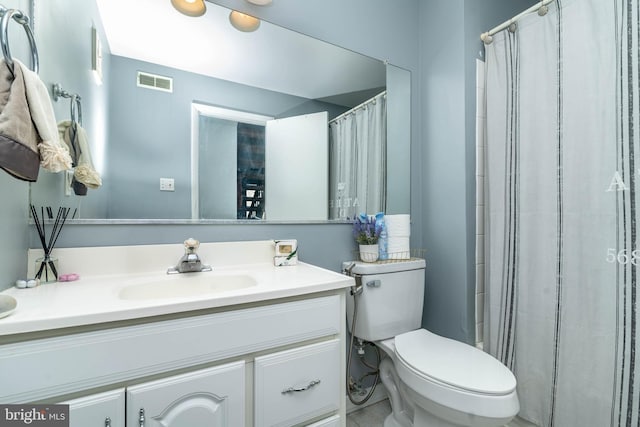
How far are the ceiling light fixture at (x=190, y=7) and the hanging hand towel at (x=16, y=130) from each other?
0.71m

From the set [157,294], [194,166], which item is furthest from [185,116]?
[157,294]

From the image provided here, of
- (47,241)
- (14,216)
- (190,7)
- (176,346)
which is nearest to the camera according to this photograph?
(176,346)

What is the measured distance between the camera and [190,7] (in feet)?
3.76

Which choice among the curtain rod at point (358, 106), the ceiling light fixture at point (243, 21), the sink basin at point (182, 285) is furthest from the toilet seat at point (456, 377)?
the ceiling light fixture at point (243, 21)

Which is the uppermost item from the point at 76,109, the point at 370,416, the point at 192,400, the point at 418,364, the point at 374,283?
the point at 76,109

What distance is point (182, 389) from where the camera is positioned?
698 mm

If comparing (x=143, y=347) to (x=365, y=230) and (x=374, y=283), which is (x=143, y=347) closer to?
(x=374, y=283)

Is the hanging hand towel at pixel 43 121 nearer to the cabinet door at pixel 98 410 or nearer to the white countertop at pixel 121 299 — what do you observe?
the white countertop at pixel 121 299

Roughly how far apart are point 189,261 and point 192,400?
18.3 inches

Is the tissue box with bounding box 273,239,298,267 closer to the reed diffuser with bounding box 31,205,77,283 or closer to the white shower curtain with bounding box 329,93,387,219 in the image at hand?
the white shower curtain with bounding box 329,93,387,219

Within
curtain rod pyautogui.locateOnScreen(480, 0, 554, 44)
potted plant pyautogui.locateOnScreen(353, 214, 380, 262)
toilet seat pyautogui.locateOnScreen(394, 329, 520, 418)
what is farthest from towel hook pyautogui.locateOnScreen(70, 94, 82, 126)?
curtain rod pyautogui.locateOnScreen(480, 0, 554, 44)

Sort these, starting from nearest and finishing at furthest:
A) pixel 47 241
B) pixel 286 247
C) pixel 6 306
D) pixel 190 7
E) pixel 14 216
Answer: pixel 6 306 < pixel 14 216 < pixel 47 241 < pixel 190 7 < pixel 286 247

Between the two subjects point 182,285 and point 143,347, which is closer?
point 143,347

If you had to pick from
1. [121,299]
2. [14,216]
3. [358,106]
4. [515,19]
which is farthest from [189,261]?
[515,19]
